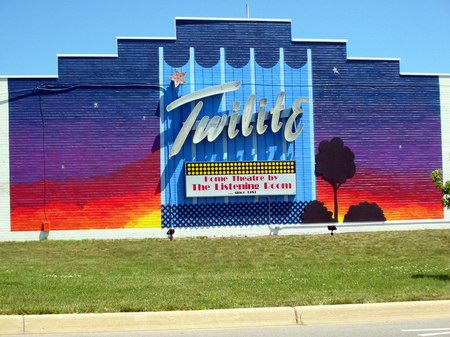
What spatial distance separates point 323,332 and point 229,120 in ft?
55.7

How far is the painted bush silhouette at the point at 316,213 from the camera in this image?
27047 millimetres

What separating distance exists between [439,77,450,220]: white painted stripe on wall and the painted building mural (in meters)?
0.09

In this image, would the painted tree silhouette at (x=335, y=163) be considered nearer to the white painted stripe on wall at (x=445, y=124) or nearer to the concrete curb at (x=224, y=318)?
the white painted stripe on wall at (x=445, y=124)

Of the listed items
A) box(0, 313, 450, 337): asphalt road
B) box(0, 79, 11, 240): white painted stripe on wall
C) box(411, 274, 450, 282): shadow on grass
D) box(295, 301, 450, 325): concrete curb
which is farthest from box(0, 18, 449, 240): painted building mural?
box(0, 313, 450, 337): asphalt road

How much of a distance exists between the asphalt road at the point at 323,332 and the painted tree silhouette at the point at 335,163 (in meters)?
16.9

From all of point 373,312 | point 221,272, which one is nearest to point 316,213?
point 221,272

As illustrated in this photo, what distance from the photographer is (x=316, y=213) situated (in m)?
27.1

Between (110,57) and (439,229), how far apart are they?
15.3 metres

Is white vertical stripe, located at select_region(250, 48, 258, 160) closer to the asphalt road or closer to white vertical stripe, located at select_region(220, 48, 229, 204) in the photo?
white vertical stripe, located at select_region(220, 48, 229, 204)

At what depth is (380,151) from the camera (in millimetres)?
27844

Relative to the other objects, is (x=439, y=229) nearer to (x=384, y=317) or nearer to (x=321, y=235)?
(x=321, y=235)

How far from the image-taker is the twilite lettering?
2578 cm

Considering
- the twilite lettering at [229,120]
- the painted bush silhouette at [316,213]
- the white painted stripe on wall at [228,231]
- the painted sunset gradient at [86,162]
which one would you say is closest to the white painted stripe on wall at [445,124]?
the white painted stripe on wall at [228,231]

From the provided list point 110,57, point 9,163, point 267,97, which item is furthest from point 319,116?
point 9,163
